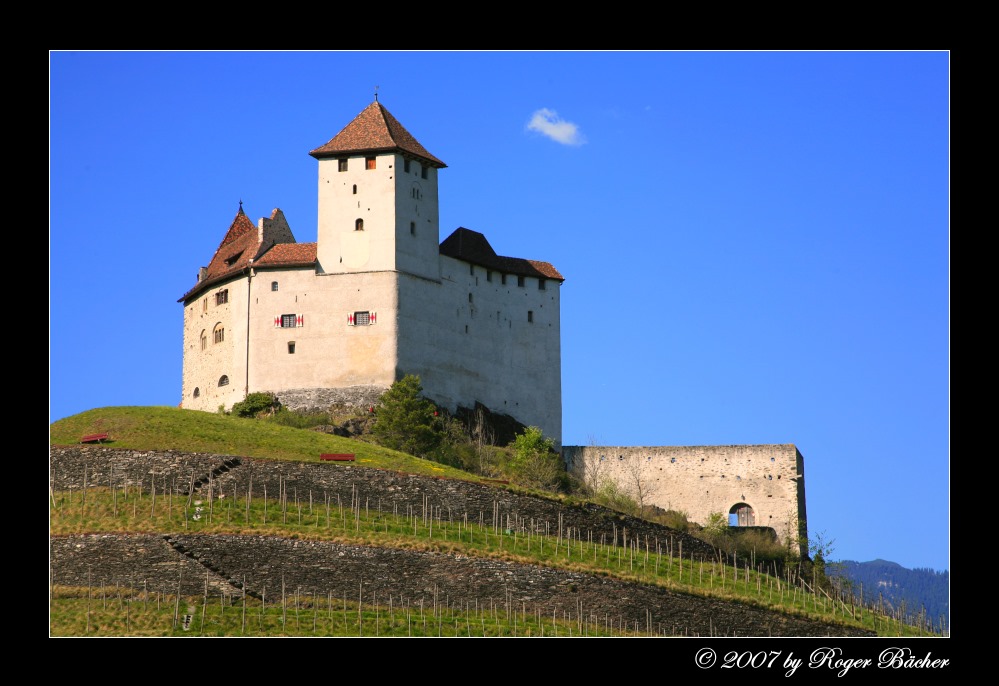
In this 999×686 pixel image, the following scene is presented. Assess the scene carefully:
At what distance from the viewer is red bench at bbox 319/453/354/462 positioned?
2608 inches

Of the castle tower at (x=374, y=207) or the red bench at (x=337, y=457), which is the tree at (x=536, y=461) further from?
the red bench at (x=337, y=457)

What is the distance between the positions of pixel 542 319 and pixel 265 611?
119 feet

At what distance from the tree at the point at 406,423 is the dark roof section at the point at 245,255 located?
874 centimetres

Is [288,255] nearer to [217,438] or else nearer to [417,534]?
[217,438]

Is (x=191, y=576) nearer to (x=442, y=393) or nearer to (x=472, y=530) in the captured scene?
(x=472, y=530)

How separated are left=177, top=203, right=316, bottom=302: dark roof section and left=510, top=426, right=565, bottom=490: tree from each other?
1278 cm

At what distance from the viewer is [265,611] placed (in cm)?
5306

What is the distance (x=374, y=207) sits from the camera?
268ft

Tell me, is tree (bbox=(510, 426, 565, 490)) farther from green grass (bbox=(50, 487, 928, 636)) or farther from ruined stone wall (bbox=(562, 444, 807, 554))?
green grass (bbox=(50, 487, 928, 636))

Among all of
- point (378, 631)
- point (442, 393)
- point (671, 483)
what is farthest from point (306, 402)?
point (378, 631)

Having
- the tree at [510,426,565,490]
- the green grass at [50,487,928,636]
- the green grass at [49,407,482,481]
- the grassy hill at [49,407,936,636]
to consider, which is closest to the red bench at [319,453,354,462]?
the green grass at [49,407,482,481]

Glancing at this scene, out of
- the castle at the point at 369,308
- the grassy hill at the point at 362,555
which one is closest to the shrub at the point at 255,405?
the castle at the point at 369,308

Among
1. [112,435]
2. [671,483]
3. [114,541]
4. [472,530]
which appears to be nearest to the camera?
[114,541]

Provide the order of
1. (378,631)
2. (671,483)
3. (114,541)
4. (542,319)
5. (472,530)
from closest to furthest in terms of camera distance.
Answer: (378,631), (114,541), (472,530), (671,483), (542,319)
